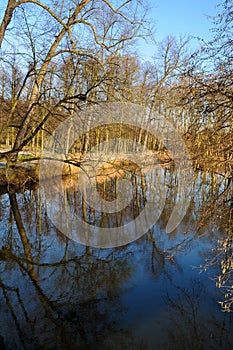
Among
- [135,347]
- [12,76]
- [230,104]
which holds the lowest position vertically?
[135,347]

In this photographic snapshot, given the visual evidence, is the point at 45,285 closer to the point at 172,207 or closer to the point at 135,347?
the point at 135,347

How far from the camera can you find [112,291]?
4254mm

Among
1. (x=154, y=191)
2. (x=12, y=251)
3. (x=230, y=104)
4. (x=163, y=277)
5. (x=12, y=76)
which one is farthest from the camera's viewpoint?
(x=154, y=191)

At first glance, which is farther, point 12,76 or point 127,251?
point 12,76

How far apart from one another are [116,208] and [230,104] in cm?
560

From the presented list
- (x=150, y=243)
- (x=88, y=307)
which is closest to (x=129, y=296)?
(x=88, y=307)

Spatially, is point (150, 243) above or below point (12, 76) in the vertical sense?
below

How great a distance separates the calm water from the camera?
3.29 metres

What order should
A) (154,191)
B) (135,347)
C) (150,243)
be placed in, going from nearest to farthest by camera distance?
1. (135,347)
2. (150,243)
3. (154,191)

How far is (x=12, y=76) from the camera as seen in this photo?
6.60 metres

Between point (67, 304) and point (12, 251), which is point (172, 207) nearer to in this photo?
point (12, 251)

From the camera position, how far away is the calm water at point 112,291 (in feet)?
10.8

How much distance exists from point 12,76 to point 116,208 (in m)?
4.38

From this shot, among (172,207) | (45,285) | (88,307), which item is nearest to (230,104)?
(88,307)
